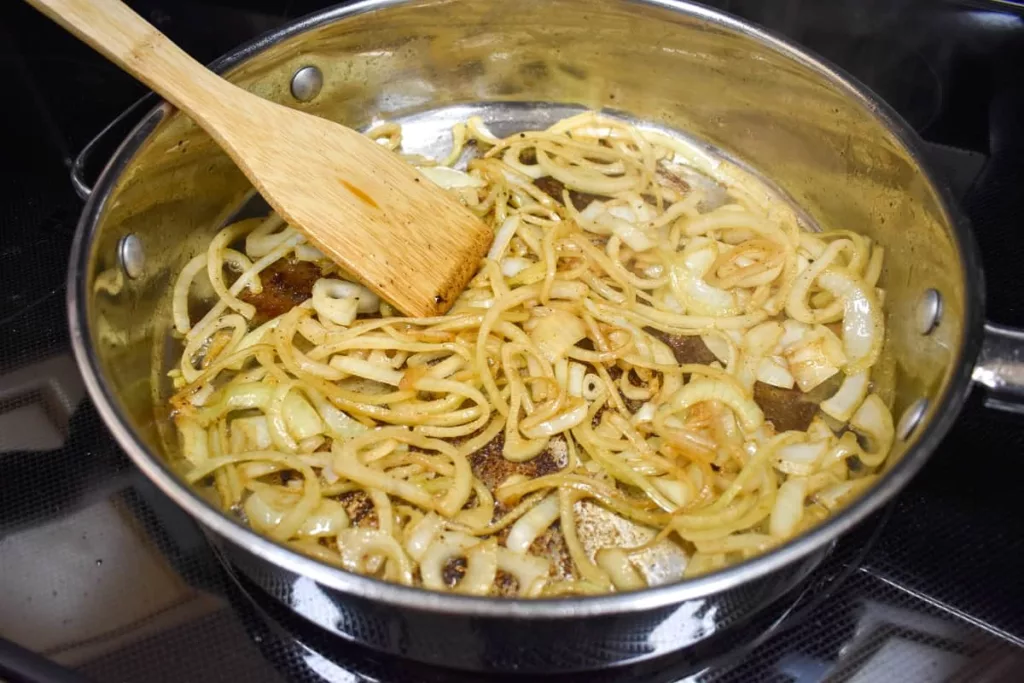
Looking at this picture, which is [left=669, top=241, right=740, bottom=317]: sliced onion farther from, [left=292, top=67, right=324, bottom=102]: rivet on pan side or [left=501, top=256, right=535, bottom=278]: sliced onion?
[left=292, top=67, right=324, bottom=102]: rivet on pan side

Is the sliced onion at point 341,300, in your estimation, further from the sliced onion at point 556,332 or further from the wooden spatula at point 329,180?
the sliced onion at point 556,332

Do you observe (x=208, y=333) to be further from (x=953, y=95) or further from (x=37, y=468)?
(x=953, y=95)

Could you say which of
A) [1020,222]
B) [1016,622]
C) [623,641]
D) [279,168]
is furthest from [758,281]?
[279,168]

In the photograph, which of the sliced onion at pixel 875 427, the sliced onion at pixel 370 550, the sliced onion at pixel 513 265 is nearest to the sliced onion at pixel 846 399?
the sliced onion at pixel 875 427

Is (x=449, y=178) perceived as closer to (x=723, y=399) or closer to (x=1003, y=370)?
(x=723, y=399)

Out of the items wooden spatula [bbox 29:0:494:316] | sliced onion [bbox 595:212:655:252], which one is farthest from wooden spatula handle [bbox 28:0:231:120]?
sliced onion [bbox 595:212:655:252]

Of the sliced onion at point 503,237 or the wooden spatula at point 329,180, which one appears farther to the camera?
the sliced onion at point 503,237
